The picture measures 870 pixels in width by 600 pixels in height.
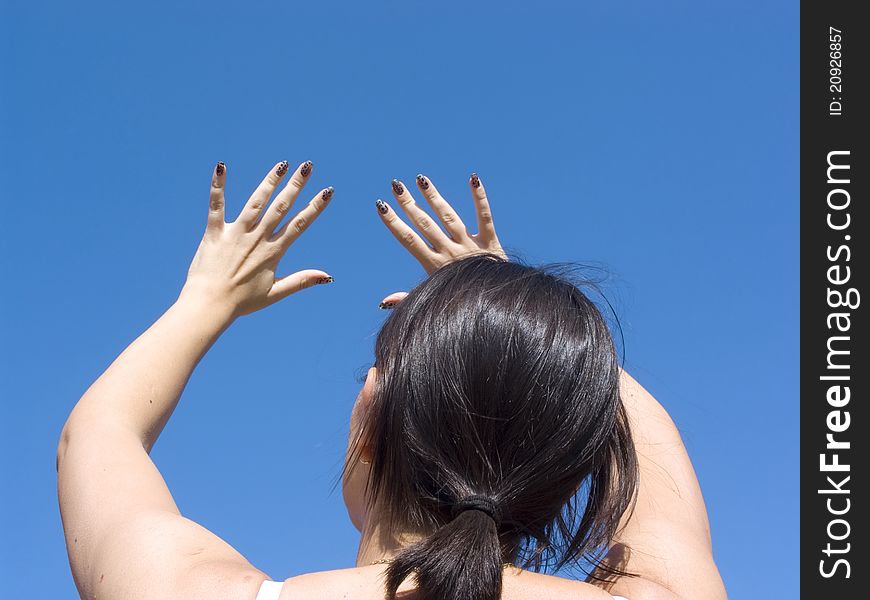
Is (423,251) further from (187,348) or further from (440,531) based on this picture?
(440,531)

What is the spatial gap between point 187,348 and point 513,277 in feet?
3.67

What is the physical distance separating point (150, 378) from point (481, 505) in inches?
46.1

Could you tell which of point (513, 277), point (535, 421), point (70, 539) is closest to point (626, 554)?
point (535, 421)

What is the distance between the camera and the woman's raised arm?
6.63ft

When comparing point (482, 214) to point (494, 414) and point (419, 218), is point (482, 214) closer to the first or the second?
point (419, 218)

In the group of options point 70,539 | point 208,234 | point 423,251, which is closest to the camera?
point 70,539

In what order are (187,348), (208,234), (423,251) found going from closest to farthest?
(187,348), (208,234), (423,251)

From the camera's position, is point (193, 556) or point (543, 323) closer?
point (193, 556)

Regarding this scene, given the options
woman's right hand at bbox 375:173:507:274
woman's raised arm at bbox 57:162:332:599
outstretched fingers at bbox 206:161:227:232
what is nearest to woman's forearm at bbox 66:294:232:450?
woman's raised arm at bbox 57:162:332:599

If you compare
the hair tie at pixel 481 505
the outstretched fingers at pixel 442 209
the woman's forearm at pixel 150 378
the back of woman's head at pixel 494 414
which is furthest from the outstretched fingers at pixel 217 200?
the hair tie at pixel 481 505

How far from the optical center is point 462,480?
2.12 metres

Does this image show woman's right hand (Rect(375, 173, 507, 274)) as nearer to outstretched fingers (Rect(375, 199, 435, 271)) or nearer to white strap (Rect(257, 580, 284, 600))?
outstretched fingers (Rect(375, 199, 435, 271))

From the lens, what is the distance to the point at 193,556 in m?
2.02

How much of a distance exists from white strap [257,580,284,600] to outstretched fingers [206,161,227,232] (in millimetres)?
1985
